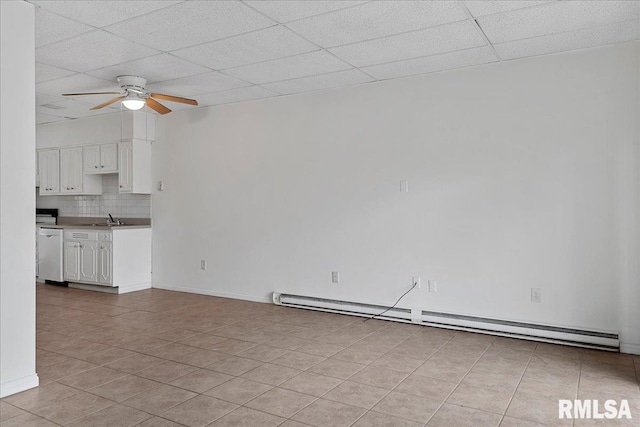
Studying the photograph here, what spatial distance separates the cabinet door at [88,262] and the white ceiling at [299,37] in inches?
94.7

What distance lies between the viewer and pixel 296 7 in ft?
10.0

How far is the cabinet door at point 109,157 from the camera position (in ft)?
21.9

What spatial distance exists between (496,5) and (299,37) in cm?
141

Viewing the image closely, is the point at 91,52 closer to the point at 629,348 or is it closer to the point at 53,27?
the point at 53,27

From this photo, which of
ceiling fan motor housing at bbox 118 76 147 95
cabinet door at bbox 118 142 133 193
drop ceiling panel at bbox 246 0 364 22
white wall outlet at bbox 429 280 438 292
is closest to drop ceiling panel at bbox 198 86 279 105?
ceiling fan motor housing at bbox 118 76 147 95

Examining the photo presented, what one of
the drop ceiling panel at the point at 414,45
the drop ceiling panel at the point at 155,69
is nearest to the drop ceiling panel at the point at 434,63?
the drop ceiling panel at the point at 414,45

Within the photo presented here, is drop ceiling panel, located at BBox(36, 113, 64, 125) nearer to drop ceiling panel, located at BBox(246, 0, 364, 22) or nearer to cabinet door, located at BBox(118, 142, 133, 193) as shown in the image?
cabinet door, located at BBox(118, 142, 133, 193)

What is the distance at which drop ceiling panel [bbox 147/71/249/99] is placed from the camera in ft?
15.5

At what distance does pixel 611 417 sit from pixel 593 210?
182cm

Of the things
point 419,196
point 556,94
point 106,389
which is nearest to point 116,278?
point 106,389

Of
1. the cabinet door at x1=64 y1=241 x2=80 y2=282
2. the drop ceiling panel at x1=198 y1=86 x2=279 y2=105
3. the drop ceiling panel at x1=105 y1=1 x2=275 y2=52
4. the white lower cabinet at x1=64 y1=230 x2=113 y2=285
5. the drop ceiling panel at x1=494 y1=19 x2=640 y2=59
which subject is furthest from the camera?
the cabinet door at x1=64 y1=241 x2=80 y2=282

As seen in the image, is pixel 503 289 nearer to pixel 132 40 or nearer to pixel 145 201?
pixel 132 40

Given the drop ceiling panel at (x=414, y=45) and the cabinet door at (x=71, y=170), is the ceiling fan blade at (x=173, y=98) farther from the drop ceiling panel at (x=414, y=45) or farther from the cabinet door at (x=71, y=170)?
the cabinet door at (x=71, y=170)

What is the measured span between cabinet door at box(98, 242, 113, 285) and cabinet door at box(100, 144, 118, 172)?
1113 mm
